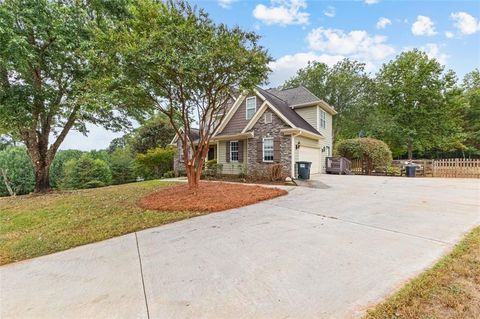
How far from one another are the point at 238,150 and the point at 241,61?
8.95m

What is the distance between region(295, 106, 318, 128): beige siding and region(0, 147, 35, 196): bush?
2471 cm

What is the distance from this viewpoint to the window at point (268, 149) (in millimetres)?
14469

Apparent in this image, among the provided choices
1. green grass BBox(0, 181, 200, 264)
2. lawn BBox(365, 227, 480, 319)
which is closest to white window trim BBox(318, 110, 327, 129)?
green grass BBox(0, 181, 200, 264)

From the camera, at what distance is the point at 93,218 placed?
6457mm

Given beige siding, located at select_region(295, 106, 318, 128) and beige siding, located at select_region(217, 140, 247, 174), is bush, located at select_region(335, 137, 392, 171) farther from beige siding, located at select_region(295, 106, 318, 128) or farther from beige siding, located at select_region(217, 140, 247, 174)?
beige siding, located at select_region(217, 140, 247, 174)

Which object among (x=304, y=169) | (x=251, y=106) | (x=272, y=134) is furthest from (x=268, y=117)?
(x=304, y=169)

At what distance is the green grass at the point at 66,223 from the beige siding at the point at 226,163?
8.18 m

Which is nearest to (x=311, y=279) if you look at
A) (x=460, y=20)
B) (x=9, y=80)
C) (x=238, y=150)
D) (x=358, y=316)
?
(x=358, y=316)

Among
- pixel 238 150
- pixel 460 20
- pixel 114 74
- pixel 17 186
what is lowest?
pixel 17 186

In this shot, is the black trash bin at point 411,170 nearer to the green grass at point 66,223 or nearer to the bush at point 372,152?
the bush at point 372,152

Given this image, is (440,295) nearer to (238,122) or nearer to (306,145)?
(306,145)

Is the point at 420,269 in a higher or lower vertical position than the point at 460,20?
lower

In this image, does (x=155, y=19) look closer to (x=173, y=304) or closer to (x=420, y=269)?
(x=173, y=304)

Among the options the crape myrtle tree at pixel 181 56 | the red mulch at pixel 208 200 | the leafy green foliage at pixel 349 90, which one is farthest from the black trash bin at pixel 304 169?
the leafy green foliage at pixel 349 90
